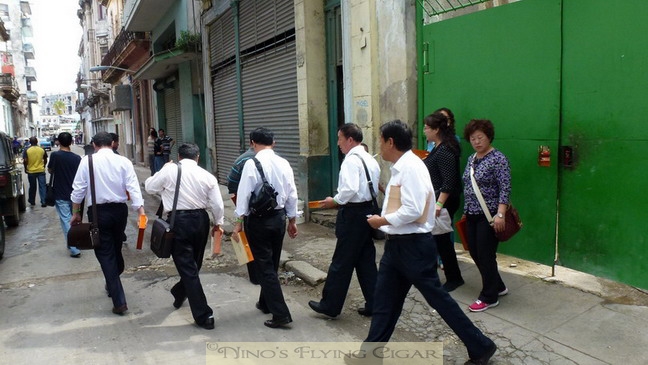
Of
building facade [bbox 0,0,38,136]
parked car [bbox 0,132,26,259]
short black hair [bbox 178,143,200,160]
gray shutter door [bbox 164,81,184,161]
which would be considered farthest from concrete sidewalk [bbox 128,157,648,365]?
building facade [bbox 0,0,38,136]

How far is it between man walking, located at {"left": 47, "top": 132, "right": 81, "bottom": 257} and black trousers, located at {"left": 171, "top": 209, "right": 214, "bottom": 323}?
3.37 metres

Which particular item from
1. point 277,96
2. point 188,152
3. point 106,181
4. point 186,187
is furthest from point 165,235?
point 277,96

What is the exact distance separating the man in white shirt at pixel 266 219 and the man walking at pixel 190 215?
0.40 m

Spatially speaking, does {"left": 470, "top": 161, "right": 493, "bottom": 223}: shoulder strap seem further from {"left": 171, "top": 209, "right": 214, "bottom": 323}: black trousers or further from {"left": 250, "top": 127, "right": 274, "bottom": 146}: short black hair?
{"left": 171, "top": 209, "right": 214, "bottom": 323}: black trousers

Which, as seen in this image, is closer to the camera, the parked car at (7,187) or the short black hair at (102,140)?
the short black hair at (102,140)

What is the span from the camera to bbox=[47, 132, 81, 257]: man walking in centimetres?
709

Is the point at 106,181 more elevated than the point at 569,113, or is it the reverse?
the point at 569,113

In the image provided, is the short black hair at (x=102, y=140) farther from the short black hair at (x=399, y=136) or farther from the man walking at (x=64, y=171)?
the short black hair at (x=399, y=136)

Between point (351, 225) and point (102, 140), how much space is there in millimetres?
2722

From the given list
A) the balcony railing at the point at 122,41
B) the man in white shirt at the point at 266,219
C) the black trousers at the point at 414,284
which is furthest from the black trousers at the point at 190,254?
the balcony railing at the point at 122,41

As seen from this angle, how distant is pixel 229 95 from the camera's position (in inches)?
531

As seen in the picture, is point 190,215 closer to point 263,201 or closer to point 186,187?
point 186,187

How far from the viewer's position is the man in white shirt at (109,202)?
4902mm

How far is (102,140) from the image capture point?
5.16 m
